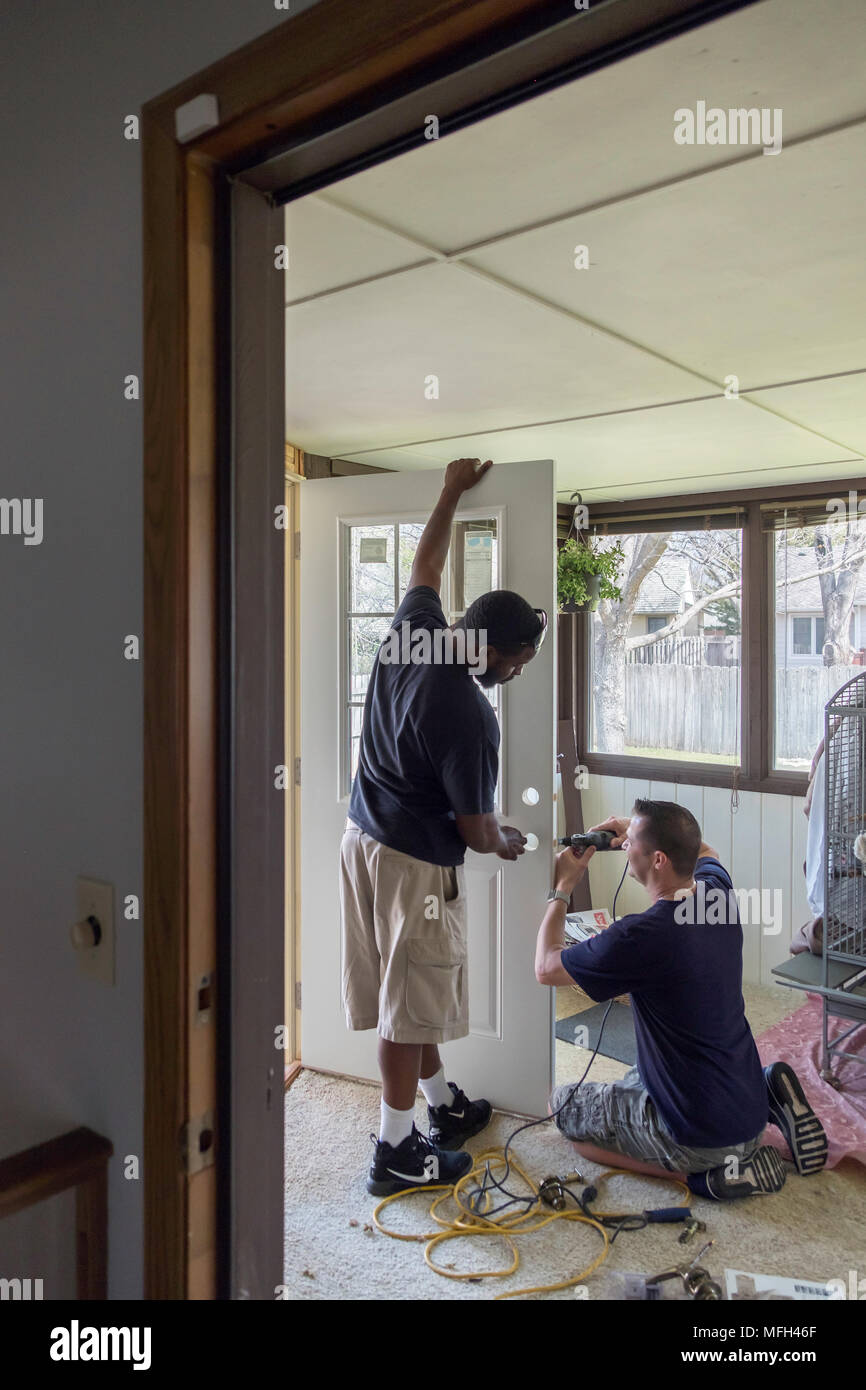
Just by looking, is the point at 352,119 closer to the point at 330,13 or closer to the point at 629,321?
the point at 330,13

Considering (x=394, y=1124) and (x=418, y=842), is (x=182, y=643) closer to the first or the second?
(x=418, y=842)

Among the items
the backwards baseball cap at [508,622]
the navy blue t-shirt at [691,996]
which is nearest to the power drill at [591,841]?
the navy blue t-shirt at [691,996]

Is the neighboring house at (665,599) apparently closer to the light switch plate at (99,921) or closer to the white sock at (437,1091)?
the white sock at (437,1091)

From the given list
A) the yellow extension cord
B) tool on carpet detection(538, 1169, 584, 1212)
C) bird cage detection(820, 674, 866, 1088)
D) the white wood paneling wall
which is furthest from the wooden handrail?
the white wood paneling wall

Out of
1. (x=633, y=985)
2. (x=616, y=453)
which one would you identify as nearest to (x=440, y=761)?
(x=633, y=985)

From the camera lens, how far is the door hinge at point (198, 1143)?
3.24ft

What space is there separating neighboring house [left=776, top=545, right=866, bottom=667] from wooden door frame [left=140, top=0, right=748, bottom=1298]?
391 cm

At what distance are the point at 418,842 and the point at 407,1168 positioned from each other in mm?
959

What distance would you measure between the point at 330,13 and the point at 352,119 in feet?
0.28

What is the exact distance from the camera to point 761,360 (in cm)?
227

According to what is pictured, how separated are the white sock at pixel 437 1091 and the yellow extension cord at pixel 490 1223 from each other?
212 mm

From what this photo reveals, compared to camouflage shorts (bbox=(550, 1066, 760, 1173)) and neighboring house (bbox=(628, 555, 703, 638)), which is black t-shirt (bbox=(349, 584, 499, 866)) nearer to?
camouflage shorts (bbox=(550, 1066, 760, 1173))

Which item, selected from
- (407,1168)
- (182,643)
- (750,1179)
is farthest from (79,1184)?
(750,1179)

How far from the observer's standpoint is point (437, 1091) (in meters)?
2.99
